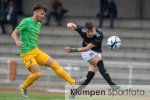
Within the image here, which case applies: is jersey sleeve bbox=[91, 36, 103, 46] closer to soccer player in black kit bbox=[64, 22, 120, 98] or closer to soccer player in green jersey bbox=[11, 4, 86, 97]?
soccer player in black kit bbox=[64, 22, 120, 98]

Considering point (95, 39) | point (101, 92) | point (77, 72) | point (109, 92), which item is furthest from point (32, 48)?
point (77, 72)

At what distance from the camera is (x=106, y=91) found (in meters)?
16.1

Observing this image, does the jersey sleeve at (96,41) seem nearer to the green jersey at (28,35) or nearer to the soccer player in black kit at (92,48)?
the soccer player in black kit at (92,48)

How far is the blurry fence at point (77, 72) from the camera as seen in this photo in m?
22.3

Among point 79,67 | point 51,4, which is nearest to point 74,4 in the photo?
point 51,4

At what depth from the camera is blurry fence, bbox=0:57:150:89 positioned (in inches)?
878

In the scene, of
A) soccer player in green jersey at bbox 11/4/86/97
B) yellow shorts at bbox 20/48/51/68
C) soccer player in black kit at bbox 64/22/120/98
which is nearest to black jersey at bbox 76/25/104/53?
soccer player in black kit at bbox 64/22/120/98

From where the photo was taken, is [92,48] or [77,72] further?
[77,72]

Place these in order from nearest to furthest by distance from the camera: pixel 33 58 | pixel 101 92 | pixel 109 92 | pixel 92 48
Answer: pixel 33 58 < pixel 101 92 < pixel 109 92 < pixel 92 48

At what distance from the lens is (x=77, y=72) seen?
22.5m

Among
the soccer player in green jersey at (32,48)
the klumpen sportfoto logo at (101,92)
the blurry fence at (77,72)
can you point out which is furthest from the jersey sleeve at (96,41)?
the blurry fence at (77,72)

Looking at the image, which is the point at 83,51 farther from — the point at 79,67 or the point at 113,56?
the point at 113,56

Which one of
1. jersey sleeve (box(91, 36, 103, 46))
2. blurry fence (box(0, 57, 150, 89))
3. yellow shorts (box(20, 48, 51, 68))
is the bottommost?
blurry fence (box(0, 57, 150, 89))

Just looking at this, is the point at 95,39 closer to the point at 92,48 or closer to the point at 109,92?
the point at 92,48
